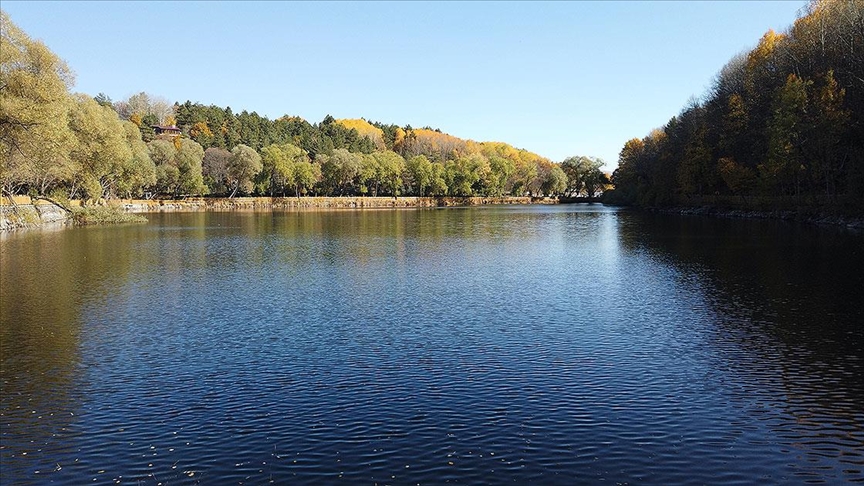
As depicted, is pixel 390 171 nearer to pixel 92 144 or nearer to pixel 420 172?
pixel 420 172

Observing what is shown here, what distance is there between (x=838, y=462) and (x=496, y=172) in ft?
586

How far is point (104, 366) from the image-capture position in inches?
646

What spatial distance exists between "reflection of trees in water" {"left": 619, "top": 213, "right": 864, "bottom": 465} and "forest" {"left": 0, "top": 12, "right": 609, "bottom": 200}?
43.5 m

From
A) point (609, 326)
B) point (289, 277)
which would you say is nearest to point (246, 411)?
point (609, 326)

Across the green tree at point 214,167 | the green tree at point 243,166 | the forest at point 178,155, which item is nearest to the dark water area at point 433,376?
the forest at point 178,155

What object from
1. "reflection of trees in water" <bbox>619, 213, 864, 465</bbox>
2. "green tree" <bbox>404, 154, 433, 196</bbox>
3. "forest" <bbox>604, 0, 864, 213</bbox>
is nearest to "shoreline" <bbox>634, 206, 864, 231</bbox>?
"forest" <bbox>604, 0, 864, 213</bbox>

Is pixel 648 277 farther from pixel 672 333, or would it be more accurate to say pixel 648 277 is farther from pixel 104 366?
pixel 104 366

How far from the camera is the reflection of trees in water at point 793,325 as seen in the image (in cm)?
1277

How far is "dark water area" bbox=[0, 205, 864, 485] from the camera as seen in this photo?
34.8 ft

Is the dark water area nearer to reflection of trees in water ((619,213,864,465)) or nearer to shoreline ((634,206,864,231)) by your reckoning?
reflection of trees in water ((619,213,864,465))

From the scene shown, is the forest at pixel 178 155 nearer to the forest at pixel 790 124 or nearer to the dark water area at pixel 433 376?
the dark water area at pixel 433 376

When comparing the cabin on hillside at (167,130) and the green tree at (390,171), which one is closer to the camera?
the green tree at (390,171)

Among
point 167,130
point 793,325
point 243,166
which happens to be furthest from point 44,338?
point 167,130

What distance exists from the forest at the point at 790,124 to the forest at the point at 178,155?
65.4 metres
